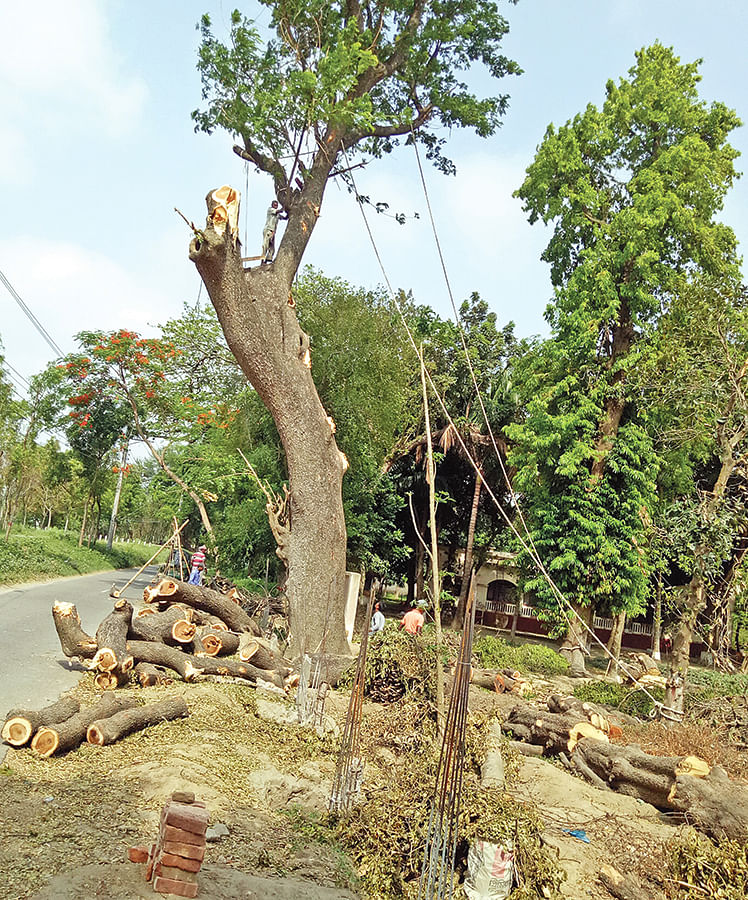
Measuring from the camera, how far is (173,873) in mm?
4055

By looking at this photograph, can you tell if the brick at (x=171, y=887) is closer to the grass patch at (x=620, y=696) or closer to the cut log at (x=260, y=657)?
the cut log at (x=260, y=657)

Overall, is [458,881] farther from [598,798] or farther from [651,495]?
[651,495]

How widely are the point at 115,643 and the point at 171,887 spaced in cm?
512

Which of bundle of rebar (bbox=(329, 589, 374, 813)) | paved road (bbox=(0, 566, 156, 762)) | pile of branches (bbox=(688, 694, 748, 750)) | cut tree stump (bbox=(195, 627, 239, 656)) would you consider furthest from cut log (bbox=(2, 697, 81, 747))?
pile of branches (bbox=(688, 694, 748, 750))

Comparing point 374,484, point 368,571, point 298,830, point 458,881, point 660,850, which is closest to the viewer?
point 458,881

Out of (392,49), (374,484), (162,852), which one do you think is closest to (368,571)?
(374,484)

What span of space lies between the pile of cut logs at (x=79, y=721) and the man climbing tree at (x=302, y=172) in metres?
4.01

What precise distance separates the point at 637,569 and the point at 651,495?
2.13 m

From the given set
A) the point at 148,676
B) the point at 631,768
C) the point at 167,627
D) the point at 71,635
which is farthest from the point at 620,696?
the point at 71,635

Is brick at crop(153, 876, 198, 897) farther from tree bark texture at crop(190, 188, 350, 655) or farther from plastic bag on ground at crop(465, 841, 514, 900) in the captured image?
tree bark texture at crop(190, 188, 350, 655)

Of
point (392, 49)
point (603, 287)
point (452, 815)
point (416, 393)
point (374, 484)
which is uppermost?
point (392, 49)

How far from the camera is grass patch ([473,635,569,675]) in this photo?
16.5m

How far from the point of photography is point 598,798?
7449mm

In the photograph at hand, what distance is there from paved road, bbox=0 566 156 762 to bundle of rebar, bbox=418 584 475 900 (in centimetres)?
346
